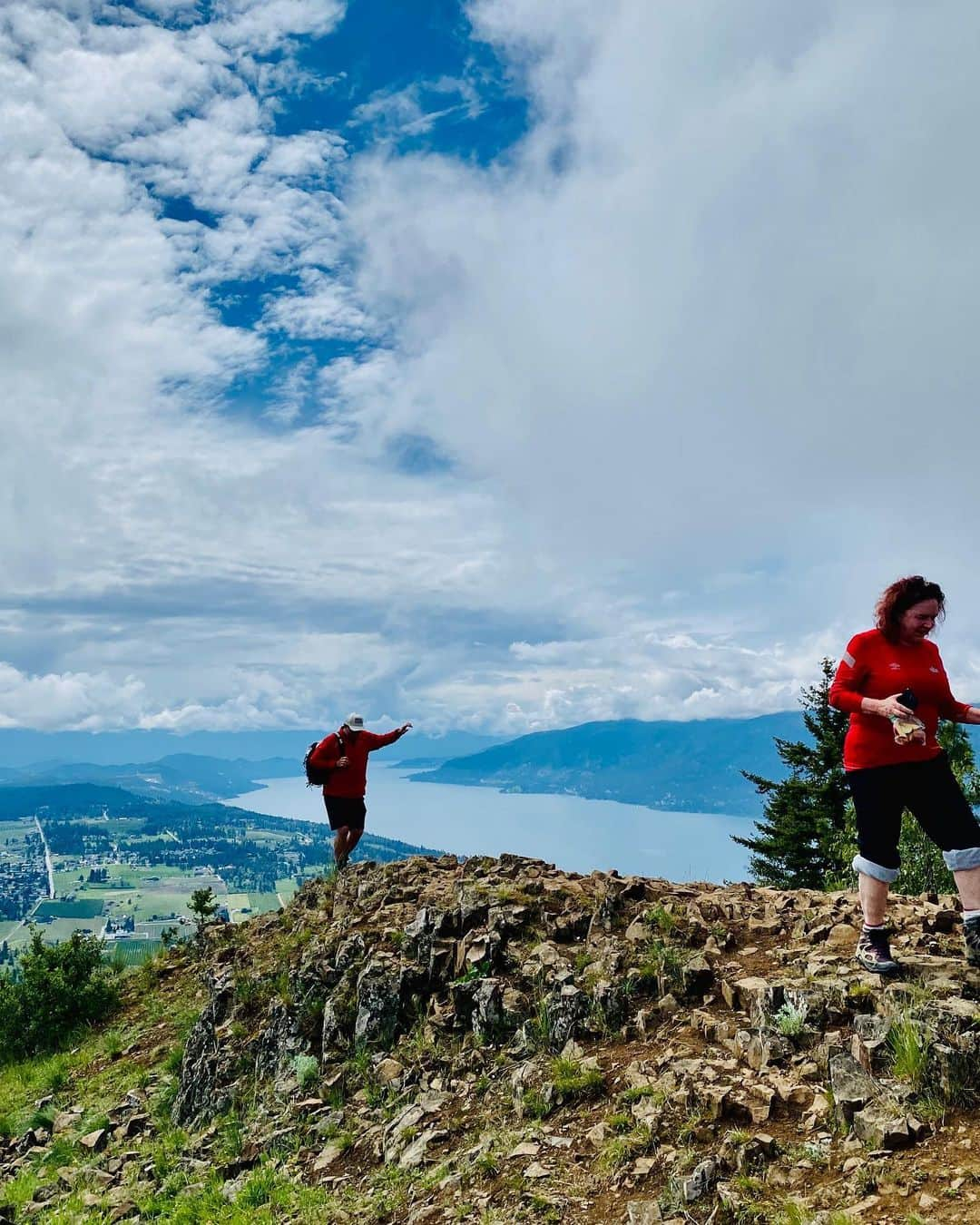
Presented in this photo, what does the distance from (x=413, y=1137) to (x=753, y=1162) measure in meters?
3.72

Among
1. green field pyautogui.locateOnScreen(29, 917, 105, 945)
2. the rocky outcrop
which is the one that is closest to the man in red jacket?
the rocky outcrop

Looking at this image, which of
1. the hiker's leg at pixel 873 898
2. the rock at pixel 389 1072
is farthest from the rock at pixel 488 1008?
the hiker's leg at pixel 873 898

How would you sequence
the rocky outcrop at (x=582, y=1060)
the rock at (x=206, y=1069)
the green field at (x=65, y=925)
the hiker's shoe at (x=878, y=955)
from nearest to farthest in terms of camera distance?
the rocky outcrop at (x=582, y=1060) < the hiker's shoe at (x=878, y=955) < the rock at (x=206, y=1069) < the green field at (x=65, y=925)

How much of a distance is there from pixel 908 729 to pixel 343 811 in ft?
38.5

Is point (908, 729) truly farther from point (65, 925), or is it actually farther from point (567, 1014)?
point (65, 925)

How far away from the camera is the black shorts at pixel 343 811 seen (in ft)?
51.0

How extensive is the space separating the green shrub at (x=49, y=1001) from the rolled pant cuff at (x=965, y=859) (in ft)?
53.4

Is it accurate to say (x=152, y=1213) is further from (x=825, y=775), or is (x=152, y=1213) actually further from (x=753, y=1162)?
(x=825, y=775)

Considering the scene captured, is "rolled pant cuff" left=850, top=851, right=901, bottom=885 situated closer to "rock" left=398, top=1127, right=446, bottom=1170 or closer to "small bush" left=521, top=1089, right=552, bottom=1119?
"small bush" left=521, top=1089, right=552, bottom=1119

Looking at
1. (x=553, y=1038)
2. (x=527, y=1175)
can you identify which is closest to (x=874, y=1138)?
(x=527, y=1175)

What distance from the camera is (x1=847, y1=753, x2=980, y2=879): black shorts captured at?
6.56 metres

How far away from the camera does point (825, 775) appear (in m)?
33.8

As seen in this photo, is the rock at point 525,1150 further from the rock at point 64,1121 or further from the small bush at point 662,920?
the rock at point 64,1121

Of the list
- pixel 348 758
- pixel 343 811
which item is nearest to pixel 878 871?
pixel 348 758
